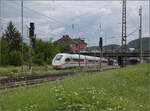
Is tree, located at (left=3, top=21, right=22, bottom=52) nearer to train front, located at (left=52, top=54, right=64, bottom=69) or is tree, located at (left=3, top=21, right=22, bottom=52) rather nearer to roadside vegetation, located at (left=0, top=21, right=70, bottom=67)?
roadside vegetation, located at (left=0, top=21, right=70, bottom=67)

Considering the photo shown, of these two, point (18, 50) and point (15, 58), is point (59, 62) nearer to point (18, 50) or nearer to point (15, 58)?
point (15, 58)

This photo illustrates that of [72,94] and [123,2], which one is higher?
[123,2]

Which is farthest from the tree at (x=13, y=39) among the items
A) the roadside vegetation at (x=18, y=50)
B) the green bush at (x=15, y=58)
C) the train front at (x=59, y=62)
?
the train front at (x=59, y=62)

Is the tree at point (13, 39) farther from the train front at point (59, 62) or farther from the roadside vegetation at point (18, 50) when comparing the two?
the train front at point (59, 62)

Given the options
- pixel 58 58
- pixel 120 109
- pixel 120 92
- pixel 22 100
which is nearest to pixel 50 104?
pixel 22 100

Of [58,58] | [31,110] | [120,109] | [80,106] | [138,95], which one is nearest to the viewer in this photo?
[31,110]

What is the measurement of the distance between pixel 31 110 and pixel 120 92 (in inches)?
214

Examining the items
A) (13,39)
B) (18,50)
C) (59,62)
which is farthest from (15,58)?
(59,62)

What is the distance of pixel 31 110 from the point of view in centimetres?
549

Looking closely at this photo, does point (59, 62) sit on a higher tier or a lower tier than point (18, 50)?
lower

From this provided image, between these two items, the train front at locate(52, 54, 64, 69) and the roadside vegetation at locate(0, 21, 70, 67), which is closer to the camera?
the train front at locate(52, 54, 64, 69)

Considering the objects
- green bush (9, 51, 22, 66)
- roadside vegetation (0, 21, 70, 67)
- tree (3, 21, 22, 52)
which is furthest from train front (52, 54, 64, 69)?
tree (3, 21, 22, 52)

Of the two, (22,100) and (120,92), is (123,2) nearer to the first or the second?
(120,92)

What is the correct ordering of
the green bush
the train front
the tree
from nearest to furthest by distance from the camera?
the train front
the green bush
the tree
